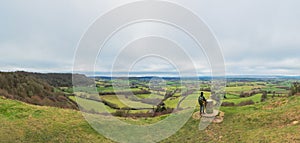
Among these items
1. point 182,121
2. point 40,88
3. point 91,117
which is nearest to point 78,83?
point 91,117

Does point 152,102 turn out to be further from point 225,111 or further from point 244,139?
point 244,139

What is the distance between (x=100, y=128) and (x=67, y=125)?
109 inches

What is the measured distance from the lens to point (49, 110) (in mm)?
24844

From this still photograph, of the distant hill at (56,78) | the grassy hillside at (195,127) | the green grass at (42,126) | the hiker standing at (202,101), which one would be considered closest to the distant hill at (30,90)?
the distant hill at (56,78)

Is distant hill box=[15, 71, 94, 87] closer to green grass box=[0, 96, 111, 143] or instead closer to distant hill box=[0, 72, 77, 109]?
distant hill box=[0, 72, 77, 109]

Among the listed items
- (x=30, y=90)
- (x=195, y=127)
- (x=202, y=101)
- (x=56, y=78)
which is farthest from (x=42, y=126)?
(x=56, y=78)

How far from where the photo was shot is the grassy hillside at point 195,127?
1653cm

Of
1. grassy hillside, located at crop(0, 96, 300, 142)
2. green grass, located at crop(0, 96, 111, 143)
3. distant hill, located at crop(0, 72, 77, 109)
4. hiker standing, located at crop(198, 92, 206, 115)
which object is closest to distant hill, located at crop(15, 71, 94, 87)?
distant hill, located at crop(0, 72, 77, 109)

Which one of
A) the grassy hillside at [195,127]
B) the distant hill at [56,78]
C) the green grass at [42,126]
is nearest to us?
the grassy hillside at [195,127]

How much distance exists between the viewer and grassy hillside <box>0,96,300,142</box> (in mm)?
16531

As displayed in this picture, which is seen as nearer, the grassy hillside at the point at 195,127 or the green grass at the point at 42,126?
the grassy hillside at the point at 195,127

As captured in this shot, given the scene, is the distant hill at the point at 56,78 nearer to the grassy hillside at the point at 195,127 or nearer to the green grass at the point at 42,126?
the green grass at the point at 42,126

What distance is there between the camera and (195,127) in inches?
797

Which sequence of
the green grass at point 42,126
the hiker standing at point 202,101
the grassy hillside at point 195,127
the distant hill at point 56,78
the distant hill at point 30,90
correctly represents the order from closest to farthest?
the grassy hillside at point 195,127
the green grass at point 42,126
the hiker standing at point 202,101
the distant hill at point 30,90
the distant hill at point 56,78
